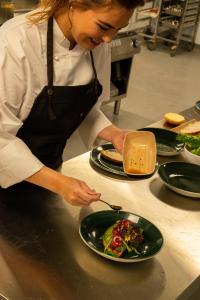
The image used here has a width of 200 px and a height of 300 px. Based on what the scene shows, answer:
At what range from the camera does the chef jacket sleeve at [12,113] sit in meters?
1.03

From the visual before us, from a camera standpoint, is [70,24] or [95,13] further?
[70,24]

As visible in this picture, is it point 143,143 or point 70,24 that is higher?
point 70,24

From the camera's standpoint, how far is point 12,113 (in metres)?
1.06

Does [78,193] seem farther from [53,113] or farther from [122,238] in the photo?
[53,113]

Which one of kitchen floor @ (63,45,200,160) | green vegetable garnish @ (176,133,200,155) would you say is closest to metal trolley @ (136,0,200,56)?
kitchen floor @ (63,45,200,160)

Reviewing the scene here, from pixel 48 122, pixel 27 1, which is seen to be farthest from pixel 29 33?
pixel 27 1

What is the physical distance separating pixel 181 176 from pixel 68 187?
19.2 inches

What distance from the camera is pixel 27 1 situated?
307 centimetres

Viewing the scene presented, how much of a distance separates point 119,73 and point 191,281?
2763 mm

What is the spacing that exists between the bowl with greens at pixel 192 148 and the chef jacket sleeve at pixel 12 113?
0.60m

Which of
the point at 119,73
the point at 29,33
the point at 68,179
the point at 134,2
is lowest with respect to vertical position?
the point at 119,73

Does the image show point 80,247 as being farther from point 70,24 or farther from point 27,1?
point 27,1

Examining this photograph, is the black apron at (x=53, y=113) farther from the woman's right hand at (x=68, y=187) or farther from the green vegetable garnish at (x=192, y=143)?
the green vegetable garnish at (x=192, y=143)

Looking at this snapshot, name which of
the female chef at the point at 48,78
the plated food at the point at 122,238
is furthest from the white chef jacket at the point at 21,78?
the plated food at the point at 122,238
